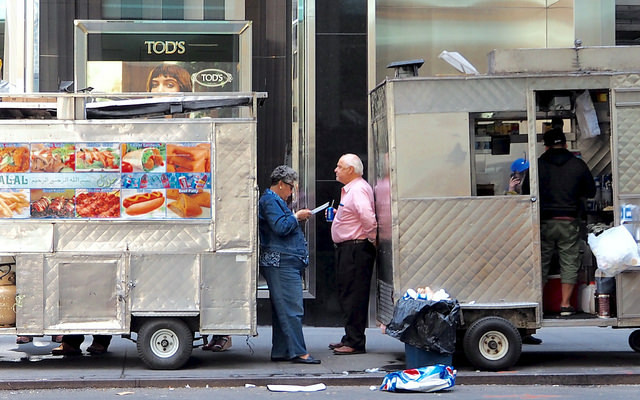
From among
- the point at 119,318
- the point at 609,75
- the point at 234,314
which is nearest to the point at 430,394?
the point at 234,314

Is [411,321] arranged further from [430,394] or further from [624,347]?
[624,347]

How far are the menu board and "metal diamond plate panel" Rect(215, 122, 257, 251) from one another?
0.16m

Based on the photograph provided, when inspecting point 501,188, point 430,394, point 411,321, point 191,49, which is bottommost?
point 430,394

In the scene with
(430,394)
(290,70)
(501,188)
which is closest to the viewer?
(430,394)

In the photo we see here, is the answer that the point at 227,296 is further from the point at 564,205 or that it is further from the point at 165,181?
the point at 564,205

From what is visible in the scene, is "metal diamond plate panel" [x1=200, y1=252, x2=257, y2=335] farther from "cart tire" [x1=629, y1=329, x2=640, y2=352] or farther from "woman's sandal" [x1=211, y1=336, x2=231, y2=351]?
"cart tire" [x1=629, y1=329, x2=640, y2=352]

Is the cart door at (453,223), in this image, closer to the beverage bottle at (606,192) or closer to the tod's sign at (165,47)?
the beverage bottle at (606,192)

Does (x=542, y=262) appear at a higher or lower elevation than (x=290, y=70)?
lower

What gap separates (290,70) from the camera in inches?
476

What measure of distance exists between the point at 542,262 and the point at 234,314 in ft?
9.80

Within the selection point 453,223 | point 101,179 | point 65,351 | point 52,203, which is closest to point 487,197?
point 453,223

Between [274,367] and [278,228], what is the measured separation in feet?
4.16

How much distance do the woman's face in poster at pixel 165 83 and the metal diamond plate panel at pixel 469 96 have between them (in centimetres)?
439

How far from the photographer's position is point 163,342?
8.48 m
